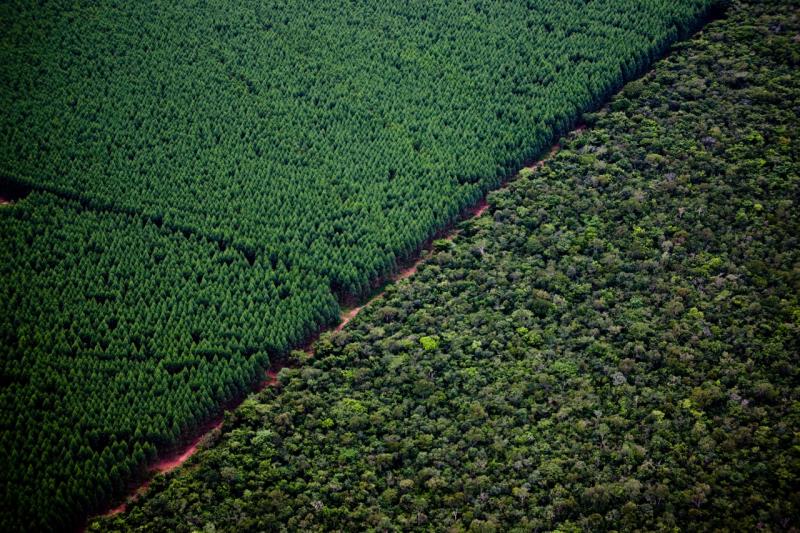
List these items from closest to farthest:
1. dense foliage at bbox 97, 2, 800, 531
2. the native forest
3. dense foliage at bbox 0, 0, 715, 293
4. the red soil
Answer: dense foliage at bbox 97, 2, 800, 531 → the native forest → the red soil → dense foliage at bbox 0, 0, 715, 293

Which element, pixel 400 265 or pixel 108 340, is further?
pixel 400 265

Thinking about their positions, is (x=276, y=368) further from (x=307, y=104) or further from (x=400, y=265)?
(x=307, y=104)

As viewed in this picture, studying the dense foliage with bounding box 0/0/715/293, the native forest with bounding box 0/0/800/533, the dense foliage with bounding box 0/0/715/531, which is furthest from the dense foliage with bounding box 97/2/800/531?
the dense foliage with bounding box 0/0/715/293

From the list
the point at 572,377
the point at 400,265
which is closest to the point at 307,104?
the point at 400,265

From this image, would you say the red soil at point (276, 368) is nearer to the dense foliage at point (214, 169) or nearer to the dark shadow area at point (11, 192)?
the dark shadow area at point (11, 192)

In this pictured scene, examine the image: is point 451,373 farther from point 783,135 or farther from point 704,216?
point 783,135

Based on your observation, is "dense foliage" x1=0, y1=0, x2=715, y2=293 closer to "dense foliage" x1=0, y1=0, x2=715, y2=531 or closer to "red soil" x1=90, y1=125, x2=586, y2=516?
"dense foliage" x1=0, y1=0, x2=715, y2=531
